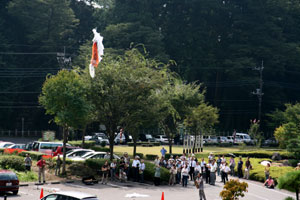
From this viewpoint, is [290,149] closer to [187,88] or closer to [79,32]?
[187,88]

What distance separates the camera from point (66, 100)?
30.9m

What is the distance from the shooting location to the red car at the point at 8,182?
933 inches

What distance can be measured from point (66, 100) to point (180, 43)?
5950cm

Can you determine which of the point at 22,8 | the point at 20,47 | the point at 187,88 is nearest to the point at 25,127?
the point at 20,47

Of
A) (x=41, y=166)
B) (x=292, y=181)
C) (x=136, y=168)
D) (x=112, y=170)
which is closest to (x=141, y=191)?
(x=136, y=168)

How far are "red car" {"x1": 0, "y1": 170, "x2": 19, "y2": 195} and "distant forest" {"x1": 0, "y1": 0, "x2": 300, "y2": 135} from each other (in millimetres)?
50444

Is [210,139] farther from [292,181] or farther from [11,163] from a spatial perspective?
[292,181]

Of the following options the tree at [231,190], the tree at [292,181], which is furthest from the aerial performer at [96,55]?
the tree at [292,181]

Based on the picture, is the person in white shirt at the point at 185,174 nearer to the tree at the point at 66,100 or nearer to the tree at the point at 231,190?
the tree at the point at 66,100

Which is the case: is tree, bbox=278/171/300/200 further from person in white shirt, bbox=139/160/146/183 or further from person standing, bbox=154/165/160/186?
person in white shirt, bbox=139/160/146/183

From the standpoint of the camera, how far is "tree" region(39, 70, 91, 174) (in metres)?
30.7

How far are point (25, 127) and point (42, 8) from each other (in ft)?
68.2

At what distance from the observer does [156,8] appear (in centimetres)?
9012

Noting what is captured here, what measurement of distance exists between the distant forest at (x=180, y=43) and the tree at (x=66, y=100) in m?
42.4
